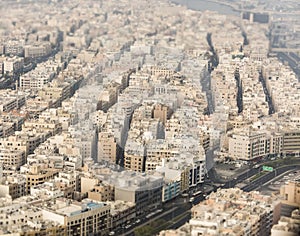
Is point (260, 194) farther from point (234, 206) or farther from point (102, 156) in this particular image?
point (102, 156)

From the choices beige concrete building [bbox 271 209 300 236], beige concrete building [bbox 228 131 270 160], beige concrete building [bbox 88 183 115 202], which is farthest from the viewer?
beige concrete building [bbox 228 131 270 160]

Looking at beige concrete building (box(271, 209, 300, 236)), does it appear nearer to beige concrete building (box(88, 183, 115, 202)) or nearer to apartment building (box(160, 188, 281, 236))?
apartment building (box(160, 188, 281, 236))

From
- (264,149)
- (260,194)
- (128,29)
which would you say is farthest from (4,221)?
(128,29)

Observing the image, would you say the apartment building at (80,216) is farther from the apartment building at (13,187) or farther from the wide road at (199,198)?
the apartment building at (13,187)

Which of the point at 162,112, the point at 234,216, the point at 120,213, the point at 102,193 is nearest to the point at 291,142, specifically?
the point at 162,112

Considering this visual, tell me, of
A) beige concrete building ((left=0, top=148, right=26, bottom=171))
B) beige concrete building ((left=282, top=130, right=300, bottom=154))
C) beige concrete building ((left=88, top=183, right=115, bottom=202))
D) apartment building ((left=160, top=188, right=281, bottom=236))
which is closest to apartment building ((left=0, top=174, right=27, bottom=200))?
beige concrete building ((left=88, top=183, right=115, bottom=202))

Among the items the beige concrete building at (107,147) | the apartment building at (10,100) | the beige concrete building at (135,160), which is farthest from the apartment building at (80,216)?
the apartment building at (10,100)

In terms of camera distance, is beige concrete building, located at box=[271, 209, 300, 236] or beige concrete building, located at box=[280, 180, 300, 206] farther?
beige concrete building, located at box=[280, 180, 300, 206]

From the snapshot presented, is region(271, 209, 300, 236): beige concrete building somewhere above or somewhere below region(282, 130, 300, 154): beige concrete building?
above

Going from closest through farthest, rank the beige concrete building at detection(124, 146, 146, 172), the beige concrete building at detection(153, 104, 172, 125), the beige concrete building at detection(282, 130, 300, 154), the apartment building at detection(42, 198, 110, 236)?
the apartment building at detection(42, 198, 110, 236) < the beige concrete building at detection(124, 146, 146, 172) < the beige concrete building at detection(282, 130, 300, 154) < the beige concrete building at detection(153, 104, 172, 125)

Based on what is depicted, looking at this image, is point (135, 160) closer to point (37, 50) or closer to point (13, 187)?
point (13, 187)

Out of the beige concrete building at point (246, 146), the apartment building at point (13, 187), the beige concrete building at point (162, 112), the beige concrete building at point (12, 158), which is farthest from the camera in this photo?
the beige concrete building at point (162, 112)
